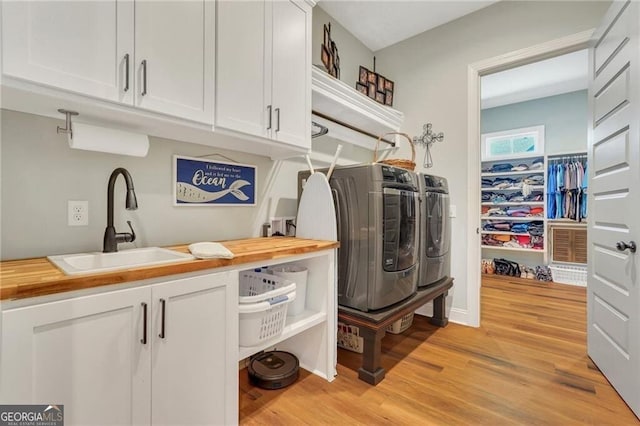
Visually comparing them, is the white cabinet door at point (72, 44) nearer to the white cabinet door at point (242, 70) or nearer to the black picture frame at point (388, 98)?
the white cabinet door at point (242, 70)

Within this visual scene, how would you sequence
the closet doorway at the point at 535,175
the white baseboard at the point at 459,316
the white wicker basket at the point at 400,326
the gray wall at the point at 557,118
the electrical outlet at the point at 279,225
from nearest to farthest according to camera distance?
the electrical outlet at the point at 279,225, the white wicker basket at the point at 400,326, the white baseboard at the point at 459,316, the closet doorway at the point at 535,175, the gray wall at the point at 557,118

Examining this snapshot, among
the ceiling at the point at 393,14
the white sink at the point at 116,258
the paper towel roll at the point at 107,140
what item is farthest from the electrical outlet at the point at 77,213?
the ceiling at the point at 393,14

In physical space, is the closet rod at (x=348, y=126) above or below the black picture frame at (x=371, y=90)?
below

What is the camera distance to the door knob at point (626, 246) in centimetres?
158

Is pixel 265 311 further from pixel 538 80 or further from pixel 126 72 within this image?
pixel 538 80

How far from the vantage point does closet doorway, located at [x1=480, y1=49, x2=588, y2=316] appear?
445 cm

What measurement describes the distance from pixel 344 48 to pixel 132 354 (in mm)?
3036

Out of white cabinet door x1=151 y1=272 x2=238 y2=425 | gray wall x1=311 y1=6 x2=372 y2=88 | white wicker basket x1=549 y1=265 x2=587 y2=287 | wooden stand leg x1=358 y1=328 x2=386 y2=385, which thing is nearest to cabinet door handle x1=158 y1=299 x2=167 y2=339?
white cabinet door x1=151 y1=272 x2=238 y2=425

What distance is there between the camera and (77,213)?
54.4 inches

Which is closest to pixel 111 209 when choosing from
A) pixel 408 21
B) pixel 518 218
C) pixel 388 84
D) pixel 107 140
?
pixel 107 140

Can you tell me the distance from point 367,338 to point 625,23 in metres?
2.34

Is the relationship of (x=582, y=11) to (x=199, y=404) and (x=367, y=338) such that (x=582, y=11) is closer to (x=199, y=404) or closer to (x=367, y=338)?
(x=367, y=338)

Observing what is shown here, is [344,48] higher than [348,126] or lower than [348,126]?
higher

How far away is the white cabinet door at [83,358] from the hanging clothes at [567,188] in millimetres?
5710
